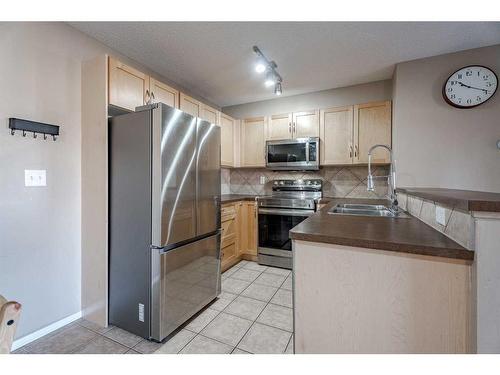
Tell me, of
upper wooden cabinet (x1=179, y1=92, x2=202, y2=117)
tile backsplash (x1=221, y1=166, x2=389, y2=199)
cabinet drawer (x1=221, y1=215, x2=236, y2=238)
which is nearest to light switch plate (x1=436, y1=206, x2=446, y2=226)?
tile backsplash (x1=221, y1=166, x2=389, y2=199)

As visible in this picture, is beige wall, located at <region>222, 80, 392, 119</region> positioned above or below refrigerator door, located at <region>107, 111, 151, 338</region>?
above

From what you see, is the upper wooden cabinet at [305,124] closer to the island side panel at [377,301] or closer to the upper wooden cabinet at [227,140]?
the upper wooden cabinet at [227,140]

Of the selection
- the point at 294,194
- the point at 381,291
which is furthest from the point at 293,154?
the point at 381,291

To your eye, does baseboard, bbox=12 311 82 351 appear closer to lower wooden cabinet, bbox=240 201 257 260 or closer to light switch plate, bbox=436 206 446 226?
lower wooden cabinet, bbox=240 201 257 260

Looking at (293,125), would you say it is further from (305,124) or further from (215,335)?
(215,335)

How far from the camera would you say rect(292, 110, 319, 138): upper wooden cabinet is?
124 inches

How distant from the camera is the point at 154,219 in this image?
1.59 m

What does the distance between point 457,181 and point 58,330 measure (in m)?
3.68

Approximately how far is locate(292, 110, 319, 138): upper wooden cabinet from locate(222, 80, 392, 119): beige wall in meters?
0.17

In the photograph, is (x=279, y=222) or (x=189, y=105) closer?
(x=189, y=105)

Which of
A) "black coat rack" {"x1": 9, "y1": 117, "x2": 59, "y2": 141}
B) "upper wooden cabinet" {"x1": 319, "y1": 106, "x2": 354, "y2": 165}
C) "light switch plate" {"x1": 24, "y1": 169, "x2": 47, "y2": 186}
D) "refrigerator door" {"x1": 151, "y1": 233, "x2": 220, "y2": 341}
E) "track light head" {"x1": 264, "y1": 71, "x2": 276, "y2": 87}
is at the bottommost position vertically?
"refrigerator door" {"x1": 151, "y1": 233, "x2": 220, "y2": 341}

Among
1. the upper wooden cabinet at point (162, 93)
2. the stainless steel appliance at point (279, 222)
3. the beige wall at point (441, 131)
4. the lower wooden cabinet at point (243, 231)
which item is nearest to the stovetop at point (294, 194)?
the stainless steel appliance at point (279, 222)

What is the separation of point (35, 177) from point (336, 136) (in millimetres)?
3084
